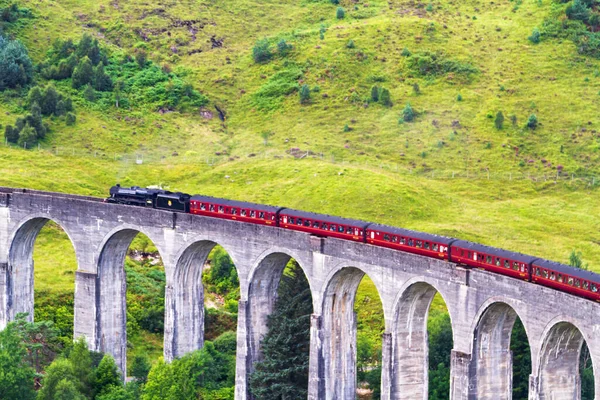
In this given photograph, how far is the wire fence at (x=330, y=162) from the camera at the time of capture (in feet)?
419

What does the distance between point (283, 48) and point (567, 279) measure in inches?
3759

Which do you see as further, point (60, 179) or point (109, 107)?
point (109, 107)

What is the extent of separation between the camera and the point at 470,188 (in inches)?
4943

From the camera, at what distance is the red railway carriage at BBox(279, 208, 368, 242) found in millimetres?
78750

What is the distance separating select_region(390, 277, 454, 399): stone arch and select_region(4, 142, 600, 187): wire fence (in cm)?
5304

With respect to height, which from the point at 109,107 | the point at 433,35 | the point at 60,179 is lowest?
the point at 60,179

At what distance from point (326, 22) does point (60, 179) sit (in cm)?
5725

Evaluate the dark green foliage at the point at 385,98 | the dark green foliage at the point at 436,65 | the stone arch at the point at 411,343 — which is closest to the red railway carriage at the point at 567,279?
the stone arch at the point at 411,343

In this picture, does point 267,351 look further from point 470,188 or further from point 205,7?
point 205,7

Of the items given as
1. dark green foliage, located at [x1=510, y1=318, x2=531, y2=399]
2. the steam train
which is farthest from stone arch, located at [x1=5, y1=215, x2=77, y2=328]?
dark green foliage, located at [x1=510, y1=318, x2=531, y2=399]

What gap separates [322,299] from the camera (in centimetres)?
7831

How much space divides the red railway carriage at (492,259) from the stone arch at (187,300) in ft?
70.0

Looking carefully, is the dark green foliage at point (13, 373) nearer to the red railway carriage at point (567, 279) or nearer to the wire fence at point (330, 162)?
the red railway carriage at point (567, 279)

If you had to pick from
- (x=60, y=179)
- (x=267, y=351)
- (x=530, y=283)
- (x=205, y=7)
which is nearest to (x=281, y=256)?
(x=267, y=351)
